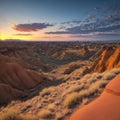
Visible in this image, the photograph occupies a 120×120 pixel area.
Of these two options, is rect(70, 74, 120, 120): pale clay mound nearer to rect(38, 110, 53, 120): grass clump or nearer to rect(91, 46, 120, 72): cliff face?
rect(38, 110, 53, 120): grass clump

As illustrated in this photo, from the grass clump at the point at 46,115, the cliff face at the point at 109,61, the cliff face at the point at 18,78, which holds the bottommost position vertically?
the cliff face at the point at 18,78

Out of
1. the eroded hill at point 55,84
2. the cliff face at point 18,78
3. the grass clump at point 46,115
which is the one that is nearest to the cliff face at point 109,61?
the eroded hill at point 55,84

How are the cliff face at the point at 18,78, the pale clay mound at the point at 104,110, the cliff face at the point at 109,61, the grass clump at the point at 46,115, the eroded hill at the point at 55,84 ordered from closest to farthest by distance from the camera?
1. the pale clay mound at the point at 104,110
2. the grass clump at the point at 46,115
3. the eroded hill at the point at 55,84
4. the cliff face at the point at 109,61
5. the cliff face at the point at 18,78

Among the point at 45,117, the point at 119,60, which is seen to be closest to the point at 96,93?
the point at 45,117

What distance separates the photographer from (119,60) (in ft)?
93.2

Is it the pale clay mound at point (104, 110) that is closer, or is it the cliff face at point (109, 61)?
the pale clay mound at point (104, 110)

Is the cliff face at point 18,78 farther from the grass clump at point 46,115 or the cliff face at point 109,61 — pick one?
the grass clump at point 46,115

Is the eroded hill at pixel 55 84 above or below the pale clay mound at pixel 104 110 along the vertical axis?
below

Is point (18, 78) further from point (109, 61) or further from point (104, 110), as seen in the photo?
point (104, 110)

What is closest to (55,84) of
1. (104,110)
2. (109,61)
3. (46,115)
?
(109,61)

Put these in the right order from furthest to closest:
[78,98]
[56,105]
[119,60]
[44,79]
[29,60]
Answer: [29,60]
[44,79]
[119,60]
[56,105]
[78,98]

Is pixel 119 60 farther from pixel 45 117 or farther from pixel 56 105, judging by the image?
pixel 45 117

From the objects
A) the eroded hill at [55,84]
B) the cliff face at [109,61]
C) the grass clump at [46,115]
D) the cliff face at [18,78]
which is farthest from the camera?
the cliff face at [18,78]

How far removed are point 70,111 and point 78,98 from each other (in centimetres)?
114
